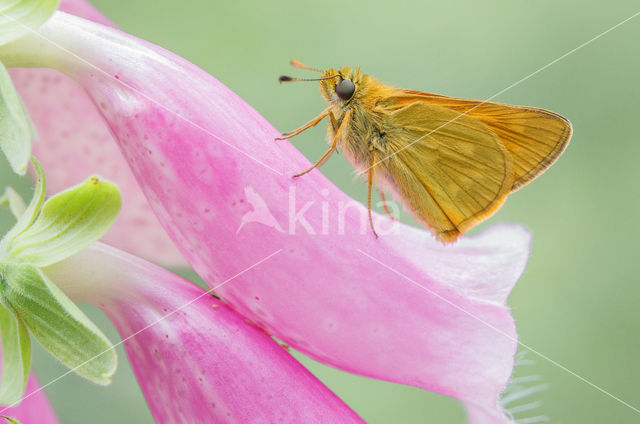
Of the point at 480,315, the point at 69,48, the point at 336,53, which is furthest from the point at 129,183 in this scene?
the point at 336,53

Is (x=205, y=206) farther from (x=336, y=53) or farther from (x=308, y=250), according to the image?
(x=336, y=53)

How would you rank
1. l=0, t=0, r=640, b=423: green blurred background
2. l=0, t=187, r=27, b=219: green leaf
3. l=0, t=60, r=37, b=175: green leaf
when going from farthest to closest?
l=0, t=0, r=640, b=423: green blurred background
l=0, t=187, r=27, b=219: green leaf
l=0, t=60, r=37, b=175: green leaf

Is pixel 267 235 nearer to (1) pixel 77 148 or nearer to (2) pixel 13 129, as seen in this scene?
(2) pixel 13 129

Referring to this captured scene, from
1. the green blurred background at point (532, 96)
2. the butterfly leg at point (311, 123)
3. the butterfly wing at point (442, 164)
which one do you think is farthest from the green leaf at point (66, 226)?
the green blurred background at point (532, 96)

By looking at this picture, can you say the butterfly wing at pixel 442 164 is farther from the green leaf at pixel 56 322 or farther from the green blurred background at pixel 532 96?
the green blurred background at pixel 532 96

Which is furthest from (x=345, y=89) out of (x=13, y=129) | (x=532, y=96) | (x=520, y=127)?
(x=532, y=96)

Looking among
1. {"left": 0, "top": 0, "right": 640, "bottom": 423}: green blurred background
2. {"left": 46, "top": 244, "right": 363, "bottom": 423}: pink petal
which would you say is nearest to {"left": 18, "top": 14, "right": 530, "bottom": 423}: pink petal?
{"left": 46, "top": 244, "right": 363, "bottom": 423}: pink petal

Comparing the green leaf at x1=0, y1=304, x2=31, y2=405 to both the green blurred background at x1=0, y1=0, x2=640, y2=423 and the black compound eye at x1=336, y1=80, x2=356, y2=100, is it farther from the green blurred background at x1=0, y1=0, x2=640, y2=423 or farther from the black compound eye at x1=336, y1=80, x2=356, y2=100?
the green blurred background at x1=0, y1=0, x2=640, y2=423
